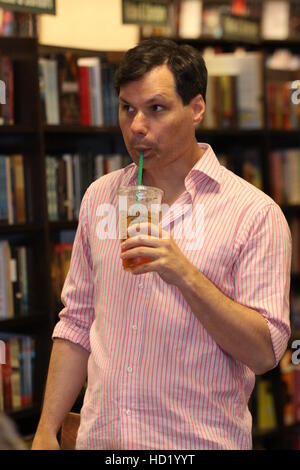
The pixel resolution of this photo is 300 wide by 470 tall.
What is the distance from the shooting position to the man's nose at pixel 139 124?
60.8 inches

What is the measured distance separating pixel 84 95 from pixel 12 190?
0.52 meters

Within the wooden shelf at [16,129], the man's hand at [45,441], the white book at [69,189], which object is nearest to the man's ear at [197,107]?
the man's hand at [45,441]

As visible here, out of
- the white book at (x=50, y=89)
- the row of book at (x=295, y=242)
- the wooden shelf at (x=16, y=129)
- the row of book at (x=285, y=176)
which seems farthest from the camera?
the row of book at (x=295, y=242)

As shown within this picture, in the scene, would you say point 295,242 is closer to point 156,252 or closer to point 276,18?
point 276,18

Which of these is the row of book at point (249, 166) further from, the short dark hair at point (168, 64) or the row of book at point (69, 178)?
the short dark hair at point (168, 64)

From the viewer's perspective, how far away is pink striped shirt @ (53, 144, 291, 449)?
152 centimetres

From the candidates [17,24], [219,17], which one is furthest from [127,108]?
[219,17]

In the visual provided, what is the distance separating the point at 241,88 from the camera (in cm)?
Result: 385

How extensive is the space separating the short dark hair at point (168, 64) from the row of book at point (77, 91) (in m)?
1.61

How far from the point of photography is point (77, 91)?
332cm

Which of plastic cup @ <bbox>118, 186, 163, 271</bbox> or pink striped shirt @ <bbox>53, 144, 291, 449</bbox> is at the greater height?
plastic cup @ <bbox>118, 186, 163, 271</bbox>

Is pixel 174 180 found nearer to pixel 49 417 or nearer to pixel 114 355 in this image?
pixel 114 355

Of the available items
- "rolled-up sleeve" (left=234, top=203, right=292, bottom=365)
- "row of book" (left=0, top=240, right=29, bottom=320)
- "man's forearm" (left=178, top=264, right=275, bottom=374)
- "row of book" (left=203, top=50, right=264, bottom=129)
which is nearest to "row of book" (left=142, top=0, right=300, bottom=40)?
"row of book" (left=203, top=50, right=264, bottom=129)

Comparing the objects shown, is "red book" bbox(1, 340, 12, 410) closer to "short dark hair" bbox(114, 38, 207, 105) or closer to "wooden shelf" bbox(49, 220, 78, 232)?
"wooden shelf" bbox(49, 220, 78, 232)
